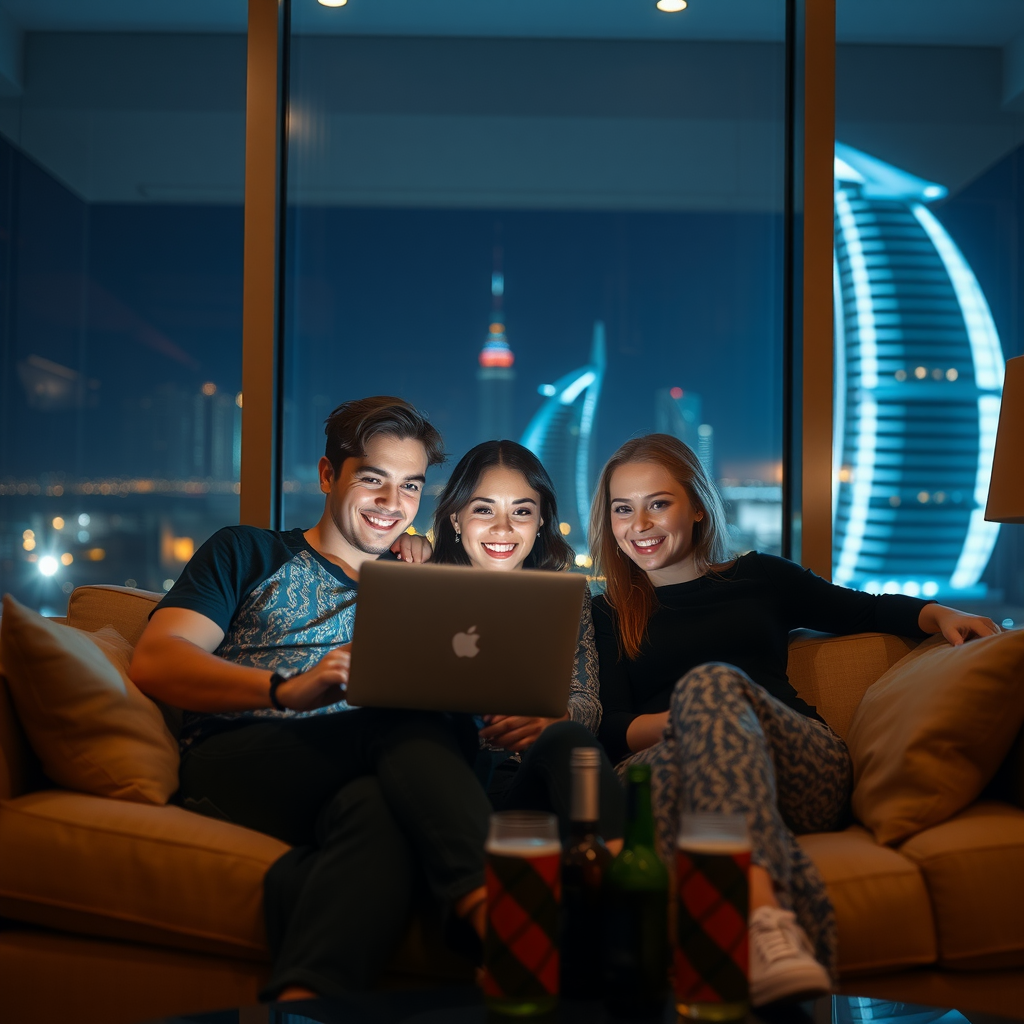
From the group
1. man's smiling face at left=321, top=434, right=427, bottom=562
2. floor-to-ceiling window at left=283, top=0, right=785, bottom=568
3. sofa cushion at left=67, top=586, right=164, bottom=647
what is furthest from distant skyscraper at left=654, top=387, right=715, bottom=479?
sofa cushion at left=67, top=586, right=164, bottom=647

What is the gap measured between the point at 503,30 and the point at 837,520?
184 centimetres

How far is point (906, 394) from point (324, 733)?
2.13m

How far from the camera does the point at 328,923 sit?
129cm

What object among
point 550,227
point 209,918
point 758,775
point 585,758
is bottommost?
point 209,918

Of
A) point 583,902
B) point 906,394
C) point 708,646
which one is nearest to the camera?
point 583,902

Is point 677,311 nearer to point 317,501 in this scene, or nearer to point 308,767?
point 317,501

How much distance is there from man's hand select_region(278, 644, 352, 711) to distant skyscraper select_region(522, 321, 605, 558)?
1.42m

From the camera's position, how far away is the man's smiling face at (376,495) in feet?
6.71

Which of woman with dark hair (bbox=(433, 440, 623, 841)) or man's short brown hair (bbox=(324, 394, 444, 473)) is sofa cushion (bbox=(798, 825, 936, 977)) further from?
man's short brown hair (bbox=(324, 394, 444, 473))

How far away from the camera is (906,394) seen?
288 cm

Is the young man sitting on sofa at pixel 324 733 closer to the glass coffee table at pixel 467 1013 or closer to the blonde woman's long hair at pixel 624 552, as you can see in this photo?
the glass coffee table at pixel 467 1013

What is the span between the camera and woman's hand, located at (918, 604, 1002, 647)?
1.91 metres

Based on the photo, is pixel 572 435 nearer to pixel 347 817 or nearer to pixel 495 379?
pixel 495 379

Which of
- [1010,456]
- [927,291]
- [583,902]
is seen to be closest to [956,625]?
[1010,456]
